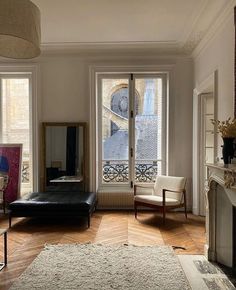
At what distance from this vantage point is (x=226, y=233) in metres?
3.30

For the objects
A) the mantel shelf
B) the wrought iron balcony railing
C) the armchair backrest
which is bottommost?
the armchair backrest

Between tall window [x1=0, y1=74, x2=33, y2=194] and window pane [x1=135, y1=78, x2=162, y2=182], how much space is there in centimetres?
219

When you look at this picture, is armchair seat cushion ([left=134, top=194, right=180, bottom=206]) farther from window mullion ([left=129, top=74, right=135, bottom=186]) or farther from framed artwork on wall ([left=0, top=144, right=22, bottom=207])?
framed artwork on wall ([left=0, top=144, right=22, bottom=207])

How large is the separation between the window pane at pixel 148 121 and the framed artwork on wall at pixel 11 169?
2.33 m

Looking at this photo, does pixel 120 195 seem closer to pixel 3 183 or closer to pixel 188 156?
pixel 188 156

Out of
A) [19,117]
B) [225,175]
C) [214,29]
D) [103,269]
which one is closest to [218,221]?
[225,175]

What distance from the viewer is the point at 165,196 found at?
5336 millimetres

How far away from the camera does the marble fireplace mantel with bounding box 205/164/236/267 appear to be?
3.22 metres

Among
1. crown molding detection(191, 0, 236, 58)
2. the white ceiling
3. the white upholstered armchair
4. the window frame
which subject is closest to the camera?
crown molding detection(191, 0, 236, 58)

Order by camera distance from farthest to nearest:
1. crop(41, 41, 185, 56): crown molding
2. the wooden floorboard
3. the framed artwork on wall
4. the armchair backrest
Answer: the framed artwork on wall
crop(41, 41, 185, 56): crown molding
the armchair backrest
the wooden floorboard

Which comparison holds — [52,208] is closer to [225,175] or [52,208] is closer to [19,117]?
[19,117]

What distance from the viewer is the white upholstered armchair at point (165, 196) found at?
5018 millimetres

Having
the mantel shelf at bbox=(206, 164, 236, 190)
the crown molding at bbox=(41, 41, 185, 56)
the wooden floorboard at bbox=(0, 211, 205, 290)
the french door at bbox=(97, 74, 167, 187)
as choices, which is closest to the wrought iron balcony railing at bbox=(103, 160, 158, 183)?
the french door at bbox=(97, 74, 167, 187)

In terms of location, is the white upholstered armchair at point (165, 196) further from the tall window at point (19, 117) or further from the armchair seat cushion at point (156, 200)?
the tall window at point (19, 117)
